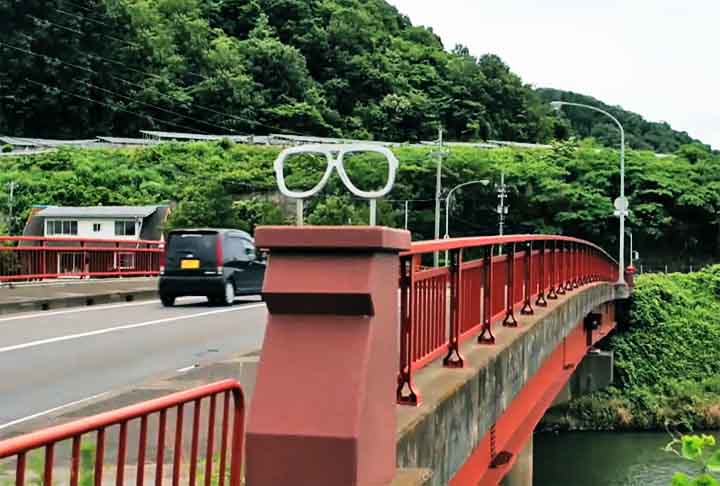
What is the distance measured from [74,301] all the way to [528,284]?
1078cm

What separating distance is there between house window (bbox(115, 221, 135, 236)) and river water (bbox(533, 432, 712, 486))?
116 ft

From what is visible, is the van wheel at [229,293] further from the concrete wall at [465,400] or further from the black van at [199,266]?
the concrete wall at [465,400]

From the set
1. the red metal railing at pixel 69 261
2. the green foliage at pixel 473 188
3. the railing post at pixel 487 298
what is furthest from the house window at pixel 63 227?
the railing post at pixel 487 298

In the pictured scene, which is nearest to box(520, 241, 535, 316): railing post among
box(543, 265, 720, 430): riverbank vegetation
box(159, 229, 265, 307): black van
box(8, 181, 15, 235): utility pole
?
box(159, 229, 265, 307): black van

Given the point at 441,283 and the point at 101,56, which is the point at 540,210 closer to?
→ the point at 101,56

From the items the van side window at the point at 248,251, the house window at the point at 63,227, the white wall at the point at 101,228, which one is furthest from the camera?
the house window at the point at 63,227

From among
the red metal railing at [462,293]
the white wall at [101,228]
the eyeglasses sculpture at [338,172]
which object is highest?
the eyeglasses sculpture at [338,172]

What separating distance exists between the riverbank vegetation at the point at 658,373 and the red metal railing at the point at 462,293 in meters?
19.0

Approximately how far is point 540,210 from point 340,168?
62.5 meters

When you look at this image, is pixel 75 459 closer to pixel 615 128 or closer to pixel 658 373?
pixel 658 373

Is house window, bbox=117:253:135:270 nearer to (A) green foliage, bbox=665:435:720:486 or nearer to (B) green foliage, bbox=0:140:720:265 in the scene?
(A) green foliage, bbox=665:435:720:486

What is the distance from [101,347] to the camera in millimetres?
12367

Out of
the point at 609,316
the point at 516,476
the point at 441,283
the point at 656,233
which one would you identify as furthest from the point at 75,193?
the point at 441,283

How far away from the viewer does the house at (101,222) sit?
58.2 metres
